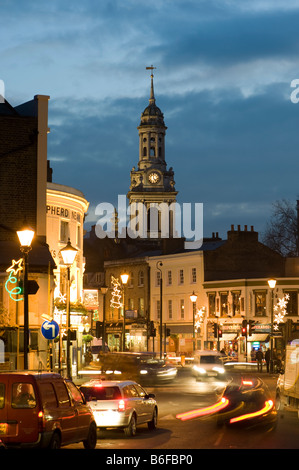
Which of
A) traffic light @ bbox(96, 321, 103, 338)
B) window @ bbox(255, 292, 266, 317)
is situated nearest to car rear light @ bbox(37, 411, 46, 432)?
traffic light @ bbox(96, 321, 103, 338)

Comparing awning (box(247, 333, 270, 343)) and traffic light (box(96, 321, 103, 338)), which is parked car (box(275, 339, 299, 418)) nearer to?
traffic light (box(96, 321, 103, 338))

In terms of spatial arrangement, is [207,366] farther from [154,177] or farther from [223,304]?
[154,177]

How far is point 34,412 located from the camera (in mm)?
17000

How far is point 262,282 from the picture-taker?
87.8 m

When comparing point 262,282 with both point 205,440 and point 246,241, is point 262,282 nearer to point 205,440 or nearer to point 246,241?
point 246,241

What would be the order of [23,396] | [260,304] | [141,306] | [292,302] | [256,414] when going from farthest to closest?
[141,306] → [260,304] → [292,302] → [256,414] → [23,396]

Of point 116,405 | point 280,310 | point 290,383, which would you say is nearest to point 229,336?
point 280,310

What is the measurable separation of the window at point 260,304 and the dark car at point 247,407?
63.6m

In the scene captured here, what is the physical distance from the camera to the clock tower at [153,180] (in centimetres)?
16600

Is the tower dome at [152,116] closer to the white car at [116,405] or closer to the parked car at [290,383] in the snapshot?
the parked car at [290,383]

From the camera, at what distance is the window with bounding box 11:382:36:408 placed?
17125mm

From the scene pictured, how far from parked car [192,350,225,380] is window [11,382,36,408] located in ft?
109

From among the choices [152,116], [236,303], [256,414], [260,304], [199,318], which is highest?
[152,116]

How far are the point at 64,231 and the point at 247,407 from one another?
37315 millimetres
